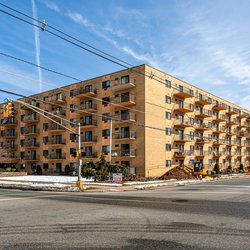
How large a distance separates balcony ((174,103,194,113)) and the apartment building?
67 mm

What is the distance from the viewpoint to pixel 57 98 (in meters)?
53.0

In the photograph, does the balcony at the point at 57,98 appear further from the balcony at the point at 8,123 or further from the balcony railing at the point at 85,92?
the balcony at the point at 8,123

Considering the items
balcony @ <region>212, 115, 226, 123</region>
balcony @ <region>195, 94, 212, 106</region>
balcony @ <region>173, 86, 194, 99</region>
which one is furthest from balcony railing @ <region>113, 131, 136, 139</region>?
balcony @ <region>212, 115, 226, 123</region>

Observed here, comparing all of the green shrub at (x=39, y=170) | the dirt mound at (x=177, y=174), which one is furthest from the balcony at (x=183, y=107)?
the green shrub at (x=39, y=170)

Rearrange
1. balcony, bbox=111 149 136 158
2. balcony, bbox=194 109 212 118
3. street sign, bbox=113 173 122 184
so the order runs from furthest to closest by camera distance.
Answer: balcony, bbox=194 109 212 118, balcony, bbox=111 149 136 158, street sign, bbox=113 173 122 184

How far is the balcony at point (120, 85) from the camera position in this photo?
4104 cm

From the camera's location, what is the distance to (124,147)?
137 feet

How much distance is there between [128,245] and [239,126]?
68.4 m

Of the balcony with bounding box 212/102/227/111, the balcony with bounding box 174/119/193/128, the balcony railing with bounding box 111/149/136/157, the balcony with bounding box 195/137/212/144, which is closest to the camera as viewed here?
the balcony railing with bounding box 111/149/136/157

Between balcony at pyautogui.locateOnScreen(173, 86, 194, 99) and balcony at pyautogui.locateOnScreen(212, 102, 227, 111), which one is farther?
balcony at pyautogui.locateOnScreen(212, 102, 227, 111)

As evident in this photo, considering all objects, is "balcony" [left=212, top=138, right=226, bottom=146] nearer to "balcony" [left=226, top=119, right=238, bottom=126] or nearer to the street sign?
"balcony" [left=226, top=119, right=238, bottom=126]

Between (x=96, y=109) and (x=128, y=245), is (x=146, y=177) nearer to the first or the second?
(x=96, y=109)

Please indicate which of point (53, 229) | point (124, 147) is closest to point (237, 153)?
point (124, 147)

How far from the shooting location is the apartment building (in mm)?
40875
